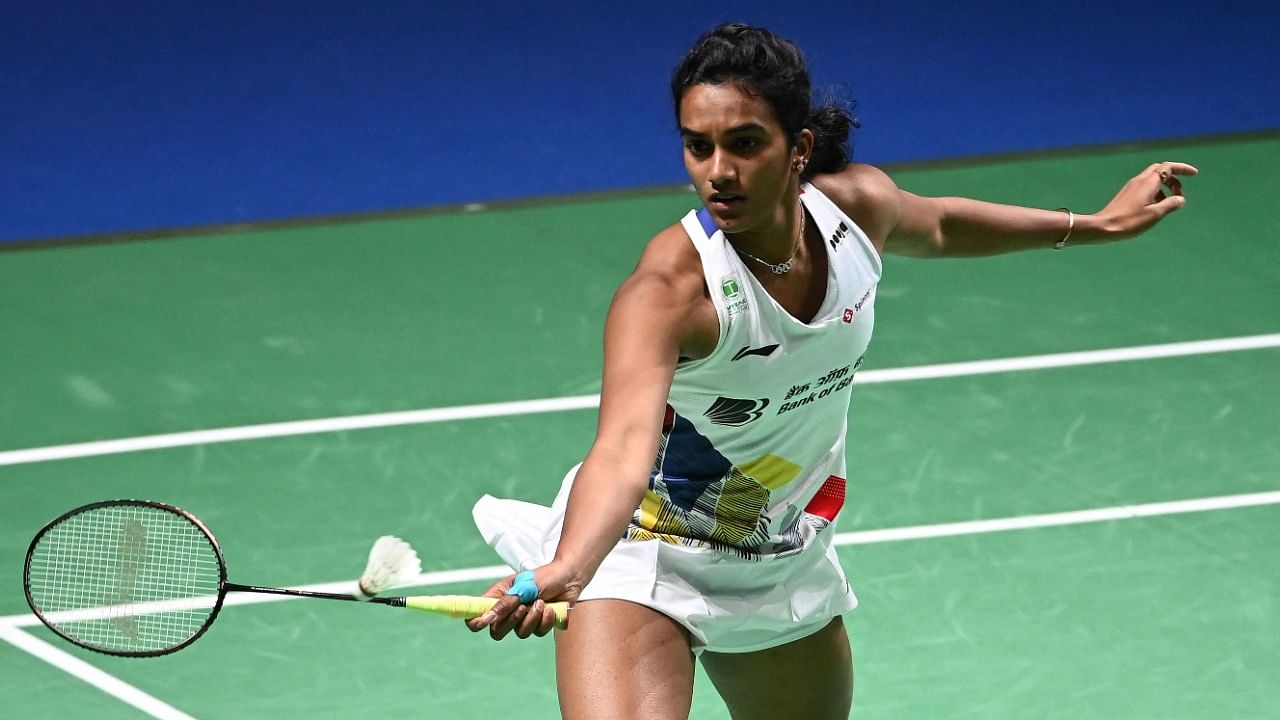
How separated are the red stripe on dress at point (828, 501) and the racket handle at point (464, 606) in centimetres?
95

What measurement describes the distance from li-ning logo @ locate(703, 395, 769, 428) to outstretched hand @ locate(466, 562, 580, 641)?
70 cm

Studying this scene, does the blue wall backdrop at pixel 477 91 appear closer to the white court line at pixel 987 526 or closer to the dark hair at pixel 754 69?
the white court line at pixel 987 526

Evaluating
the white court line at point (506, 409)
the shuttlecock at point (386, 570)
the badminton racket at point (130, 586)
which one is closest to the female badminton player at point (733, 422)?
the shuttlecock at point (386, 570)

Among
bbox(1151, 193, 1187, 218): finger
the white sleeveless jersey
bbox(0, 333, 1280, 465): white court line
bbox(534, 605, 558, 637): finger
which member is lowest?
bbox(534, 605, 558, 637): finger

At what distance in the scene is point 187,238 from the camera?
923 cm

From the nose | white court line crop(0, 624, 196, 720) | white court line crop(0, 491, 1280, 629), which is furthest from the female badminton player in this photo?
white court line crop(0, 491, 1280, 629)

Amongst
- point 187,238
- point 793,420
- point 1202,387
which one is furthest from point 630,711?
point 187,238

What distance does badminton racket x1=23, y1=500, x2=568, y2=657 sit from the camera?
3.60 metres

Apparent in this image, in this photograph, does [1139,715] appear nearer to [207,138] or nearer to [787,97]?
[787,97]

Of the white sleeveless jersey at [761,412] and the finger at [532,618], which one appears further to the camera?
the white sleeveless jersey at [761,412]

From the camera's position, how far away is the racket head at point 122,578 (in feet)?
12.6

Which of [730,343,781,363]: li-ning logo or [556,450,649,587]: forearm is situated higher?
[730,343,781,363]: li-ning logo

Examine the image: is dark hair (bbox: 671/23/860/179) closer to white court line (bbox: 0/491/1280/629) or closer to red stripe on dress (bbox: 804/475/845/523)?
red stripe on dress (bbox: 804/475/845/523)

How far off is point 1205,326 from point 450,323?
3.23 metres
